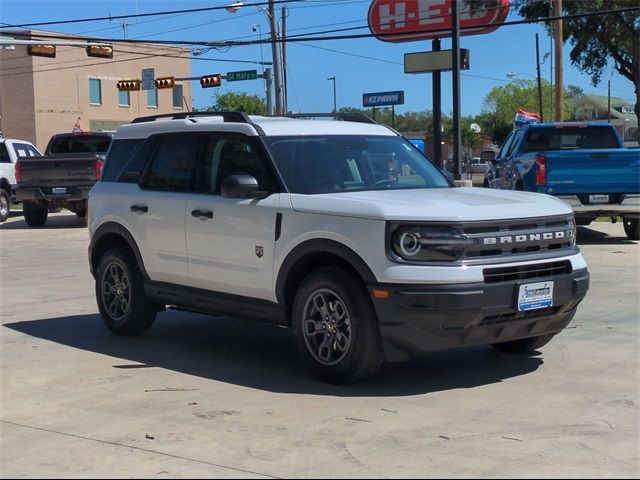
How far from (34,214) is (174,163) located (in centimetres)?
1555

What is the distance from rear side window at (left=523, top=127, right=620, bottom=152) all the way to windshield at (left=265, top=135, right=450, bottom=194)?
28.6ft

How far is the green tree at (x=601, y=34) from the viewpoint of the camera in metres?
34.9

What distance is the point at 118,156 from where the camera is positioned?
8547 millimetres

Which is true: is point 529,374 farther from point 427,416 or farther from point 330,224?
point 330,224

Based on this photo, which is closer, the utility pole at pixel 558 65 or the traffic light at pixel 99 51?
the utility pole at pixel 558 65

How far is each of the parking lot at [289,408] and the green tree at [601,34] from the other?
29131mm

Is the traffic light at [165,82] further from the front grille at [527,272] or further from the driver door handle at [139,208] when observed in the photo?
the front grille at [527,272]

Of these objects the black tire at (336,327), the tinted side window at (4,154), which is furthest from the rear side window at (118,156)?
the tinted side window at (4,154)

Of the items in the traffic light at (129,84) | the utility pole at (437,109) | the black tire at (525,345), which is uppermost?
the traffic light at (129,84)

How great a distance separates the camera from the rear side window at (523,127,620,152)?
15.8 metres

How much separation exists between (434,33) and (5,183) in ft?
46.7

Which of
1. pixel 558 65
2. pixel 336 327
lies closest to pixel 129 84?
pixel 558 65

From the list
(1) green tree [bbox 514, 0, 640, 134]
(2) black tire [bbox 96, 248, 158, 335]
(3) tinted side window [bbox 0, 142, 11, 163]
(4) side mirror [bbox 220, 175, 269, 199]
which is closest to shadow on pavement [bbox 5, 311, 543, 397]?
(2) black tire [bbox 96, 248, 158, 335]

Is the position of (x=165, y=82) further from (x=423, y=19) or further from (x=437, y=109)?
(x=437, y=109)
